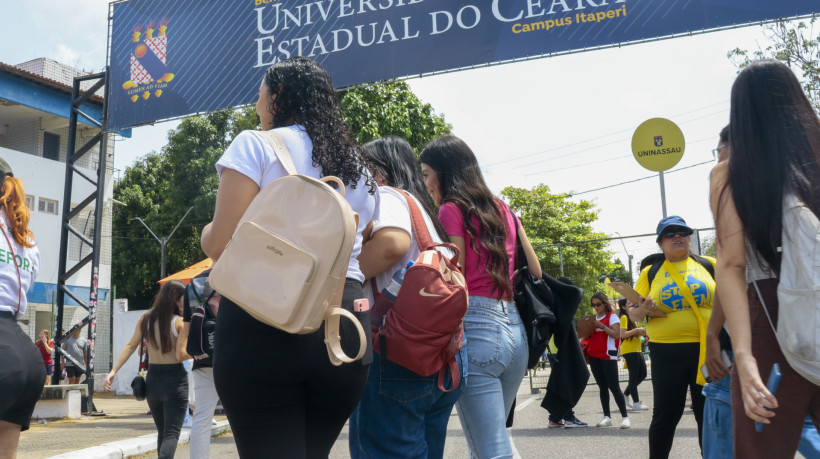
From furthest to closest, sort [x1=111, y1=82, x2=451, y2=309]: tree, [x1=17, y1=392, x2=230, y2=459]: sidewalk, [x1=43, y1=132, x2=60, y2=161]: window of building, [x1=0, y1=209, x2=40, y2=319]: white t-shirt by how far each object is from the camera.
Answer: [x1=111, y1=82, x2=451, y2=309]: tree → [x1=43, y1=132, x2=60, y2=161]: window of building → [x1=17, y1=392, x2=230, y2=459]: sidewalk → [x1=0, y1=209, x2=40, y2=319]: white t-shirt

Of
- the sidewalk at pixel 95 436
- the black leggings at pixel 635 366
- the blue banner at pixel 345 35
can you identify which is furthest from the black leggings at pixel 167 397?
the black leggings at pixel 635 366

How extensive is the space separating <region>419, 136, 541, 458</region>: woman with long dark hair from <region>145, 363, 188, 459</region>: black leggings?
331 cm

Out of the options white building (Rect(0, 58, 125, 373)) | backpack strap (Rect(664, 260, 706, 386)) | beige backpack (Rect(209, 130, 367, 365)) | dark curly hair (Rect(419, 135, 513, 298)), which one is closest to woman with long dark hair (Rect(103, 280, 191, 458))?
dark curly hair (Rect(419, 135, 513, 298))

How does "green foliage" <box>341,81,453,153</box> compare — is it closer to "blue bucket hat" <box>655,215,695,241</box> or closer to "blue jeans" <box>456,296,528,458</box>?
"blue bucket hat" <box>655,215,695,241</box>

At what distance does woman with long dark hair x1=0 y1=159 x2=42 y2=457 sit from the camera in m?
3.14

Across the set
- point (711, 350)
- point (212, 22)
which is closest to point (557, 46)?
point (212, 22)

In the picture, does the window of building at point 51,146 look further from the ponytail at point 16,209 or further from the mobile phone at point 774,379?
the mobile phone at point 774,379

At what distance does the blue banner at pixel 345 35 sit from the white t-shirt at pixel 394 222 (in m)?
8.06

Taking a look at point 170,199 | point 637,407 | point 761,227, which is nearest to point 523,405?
point 637,407

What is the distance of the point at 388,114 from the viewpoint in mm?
18047

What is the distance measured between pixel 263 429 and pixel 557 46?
9120 millimetres

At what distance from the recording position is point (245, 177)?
92.2 inches

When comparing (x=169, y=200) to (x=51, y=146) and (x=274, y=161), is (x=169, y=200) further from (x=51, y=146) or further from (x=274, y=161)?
(x=274, y=161)

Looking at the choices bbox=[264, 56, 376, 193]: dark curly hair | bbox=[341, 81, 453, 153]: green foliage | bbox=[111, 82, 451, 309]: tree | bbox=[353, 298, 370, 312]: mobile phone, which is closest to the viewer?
bbox=[353, 298, 370, 312]: mobile phone
